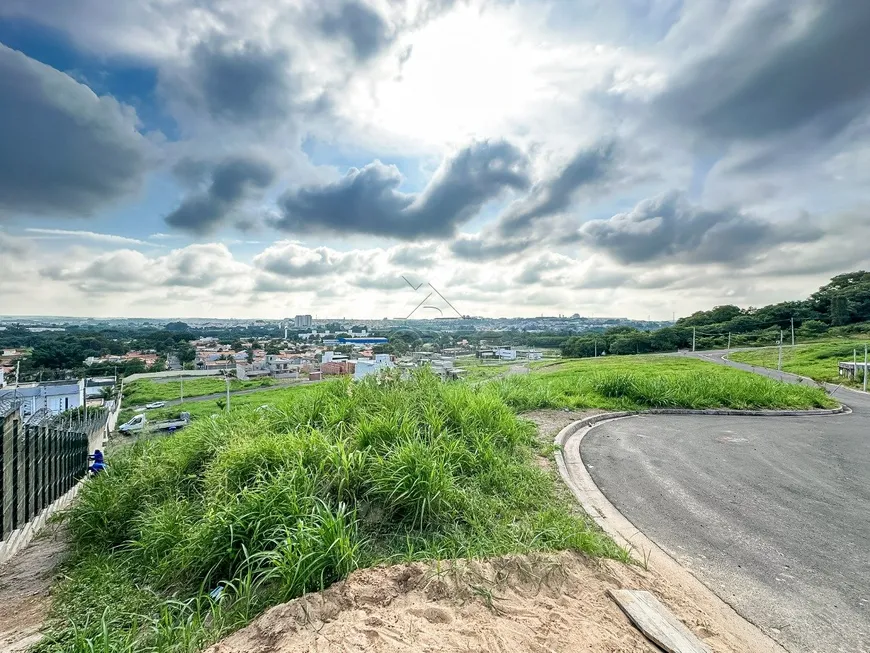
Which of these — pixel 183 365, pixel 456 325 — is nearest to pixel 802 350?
pixel 456 325

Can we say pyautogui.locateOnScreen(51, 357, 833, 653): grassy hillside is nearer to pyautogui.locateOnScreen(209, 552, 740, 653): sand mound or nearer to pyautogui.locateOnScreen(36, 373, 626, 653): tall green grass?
pyautogui.locateOnScreen(36, 373, 626, 653): tall green grass

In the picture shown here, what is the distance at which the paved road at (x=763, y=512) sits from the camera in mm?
2475

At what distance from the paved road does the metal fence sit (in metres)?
6.22

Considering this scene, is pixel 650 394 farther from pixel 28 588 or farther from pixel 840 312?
pixel 840 312

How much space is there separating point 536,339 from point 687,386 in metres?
17.1

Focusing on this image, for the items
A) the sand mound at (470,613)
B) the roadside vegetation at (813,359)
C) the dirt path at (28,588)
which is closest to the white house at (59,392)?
the dirt path at (28,588)

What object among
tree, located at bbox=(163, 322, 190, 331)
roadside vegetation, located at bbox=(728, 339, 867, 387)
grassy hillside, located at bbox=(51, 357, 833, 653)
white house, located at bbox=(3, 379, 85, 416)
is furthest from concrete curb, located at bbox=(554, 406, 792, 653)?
tree, located at bbox=(163, 322, 190, 331)

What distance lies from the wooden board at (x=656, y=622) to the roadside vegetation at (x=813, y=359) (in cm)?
2288

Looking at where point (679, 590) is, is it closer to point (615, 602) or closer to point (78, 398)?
point (615, 602)

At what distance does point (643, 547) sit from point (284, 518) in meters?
2.65

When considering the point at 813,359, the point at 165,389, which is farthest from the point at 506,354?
the point at 813,359

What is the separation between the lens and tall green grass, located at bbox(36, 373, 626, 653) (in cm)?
237

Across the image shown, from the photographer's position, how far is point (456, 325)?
12.2 m

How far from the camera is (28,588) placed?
3463 mm
